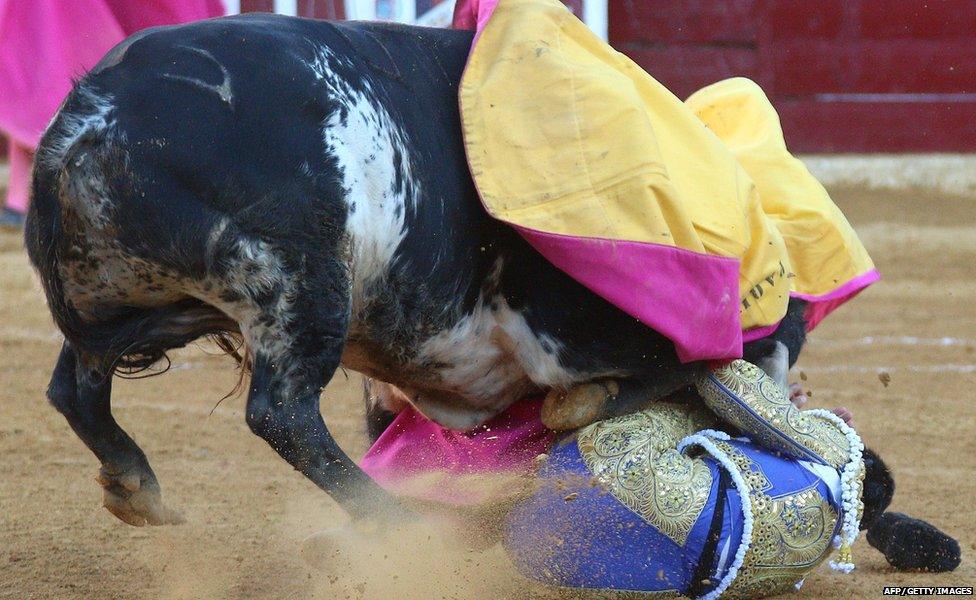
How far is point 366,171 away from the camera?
202cm

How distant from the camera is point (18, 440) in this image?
12.3 feet

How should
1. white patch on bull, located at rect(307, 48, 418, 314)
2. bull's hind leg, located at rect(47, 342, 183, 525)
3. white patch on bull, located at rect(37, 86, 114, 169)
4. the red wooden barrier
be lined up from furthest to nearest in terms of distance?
the red wooden barrier < bull's hind leg, located at rect(47, 342, 183, 525) < white patch on bull, located at rect(307, 48, 418, 314) < white patch on bull, located at rect(37, 86, 114, 169)

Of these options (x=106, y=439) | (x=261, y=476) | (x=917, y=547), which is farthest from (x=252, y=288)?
(x=261, y=476)

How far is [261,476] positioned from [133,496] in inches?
47.8

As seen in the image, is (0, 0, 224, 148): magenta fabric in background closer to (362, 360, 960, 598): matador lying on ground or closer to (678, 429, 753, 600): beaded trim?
(362, 360, 960, 598): matador lying on ground

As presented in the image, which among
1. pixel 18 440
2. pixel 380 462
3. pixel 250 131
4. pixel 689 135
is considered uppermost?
pixel 250 131

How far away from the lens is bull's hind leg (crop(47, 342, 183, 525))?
222 cm

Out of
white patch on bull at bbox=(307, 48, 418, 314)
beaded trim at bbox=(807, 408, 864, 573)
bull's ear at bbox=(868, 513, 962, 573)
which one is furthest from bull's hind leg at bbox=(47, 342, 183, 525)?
bull's ear at bbox=(868, 513, 962, 573)

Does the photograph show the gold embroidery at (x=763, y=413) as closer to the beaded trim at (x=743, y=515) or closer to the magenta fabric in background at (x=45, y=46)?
the beaded trim at (x=743, y=515)

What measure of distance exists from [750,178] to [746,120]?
429mm

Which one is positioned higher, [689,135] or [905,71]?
[689,135]

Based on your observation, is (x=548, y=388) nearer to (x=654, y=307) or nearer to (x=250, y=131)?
(x=654, y=307)

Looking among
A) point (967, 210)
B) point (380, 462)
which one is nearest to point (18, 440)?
point (380, 462)

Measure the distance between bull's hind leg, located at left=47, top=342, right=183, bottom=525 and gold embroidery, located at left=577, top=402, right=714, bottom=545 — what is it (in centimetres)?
75
